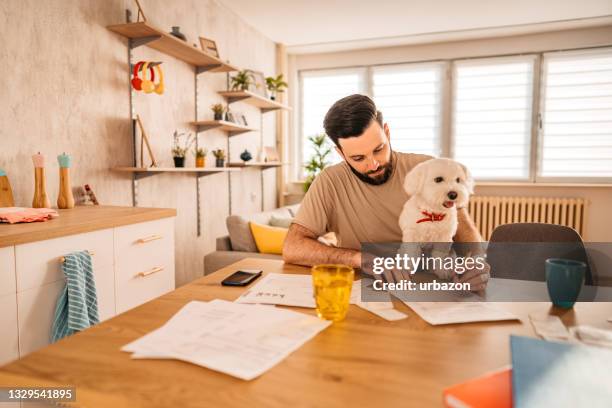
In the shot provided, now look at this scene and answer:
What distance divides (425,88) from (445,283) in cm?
454

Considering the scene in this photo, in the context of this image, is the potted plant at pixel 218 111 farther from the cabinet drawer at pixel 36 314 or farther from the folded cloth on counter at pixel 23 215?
the cabinet drawer at pixel 36 314

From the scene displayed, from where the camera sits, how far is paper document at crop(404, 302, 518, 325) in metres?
0.78

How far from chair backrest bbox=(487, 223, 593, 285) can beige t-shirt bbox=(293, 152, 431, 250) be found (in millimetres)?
487

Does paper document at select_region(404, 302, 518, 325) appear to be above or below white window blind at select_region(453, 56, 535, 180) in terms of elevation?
below

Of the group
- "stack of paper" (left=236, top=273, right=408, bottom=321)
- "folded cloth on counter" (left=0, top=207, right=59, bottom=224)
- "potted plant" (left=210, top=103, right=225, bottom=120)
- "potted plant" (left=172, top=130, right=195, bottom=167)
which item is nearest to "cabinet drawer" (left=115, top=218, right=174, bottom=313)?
"folded cloth on counter" (left=0, top=207, right=59, bottom=224)

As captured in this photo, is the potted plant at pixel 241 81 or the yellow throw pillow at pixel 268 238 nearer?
the yellow throw pillow at pixel 268 238

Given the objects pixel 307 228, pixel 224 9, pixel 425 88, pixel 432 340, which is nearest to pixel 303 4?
pixel 224 9

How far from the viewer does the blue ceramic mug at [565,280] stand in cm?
84

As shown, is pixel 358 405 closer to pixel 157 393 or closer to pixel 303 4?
pixel 157 393

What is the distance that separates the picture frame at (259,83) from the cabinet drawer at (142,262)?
99.4 inches

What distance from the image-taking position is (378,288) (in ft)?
3.24

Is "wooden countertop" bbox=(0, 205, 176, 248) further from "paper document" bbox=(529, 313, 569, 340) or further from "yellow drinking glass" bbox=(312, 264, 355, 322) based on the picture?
"paper document" bbox=(529, 313, 569, 340)

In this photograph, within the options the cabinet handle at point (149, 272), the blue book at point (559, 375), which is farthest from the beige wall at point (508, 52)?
the blue book at point (559, 375)

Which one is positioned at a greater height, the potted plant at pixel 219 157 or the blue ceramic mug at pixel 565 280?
the potted plant at pixel 219 157
